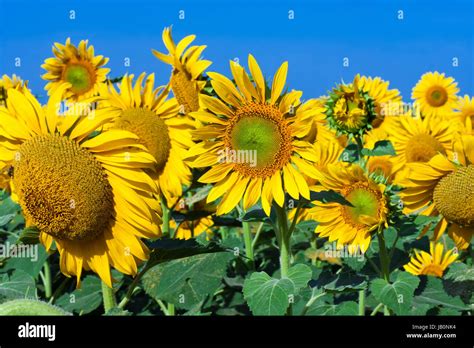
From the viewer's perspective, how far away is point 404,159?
236 inches

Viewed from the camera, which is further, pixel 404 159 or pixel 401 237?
pixel 404 159

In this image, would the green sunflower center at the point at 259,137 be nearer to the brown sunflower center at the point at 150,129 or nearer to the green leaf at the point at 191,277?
the green leaf at the point at 191,277

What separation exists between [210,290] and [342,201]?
77 cm

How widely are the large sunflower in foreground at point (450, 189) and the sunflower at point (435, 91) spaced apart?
6657 mm

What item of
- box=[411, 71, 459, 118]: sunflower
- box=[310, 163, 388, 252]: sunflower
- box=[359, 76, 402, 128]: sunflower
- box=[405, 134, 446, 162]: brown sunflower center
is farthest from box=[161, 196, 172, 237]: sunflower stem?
box=[411, 71, 459, 118]: sunflower

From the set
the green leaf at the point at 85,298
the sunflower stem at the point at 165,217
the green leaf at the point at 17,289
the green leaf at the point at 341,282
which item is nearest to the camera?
the green leaf at the point at 341,282

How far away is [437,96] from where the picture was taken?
33.7 feet

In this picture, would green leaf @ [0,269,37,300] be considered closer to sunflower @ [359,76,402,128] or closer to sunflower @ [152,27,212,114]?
sunflower @ [152,27,212,114]

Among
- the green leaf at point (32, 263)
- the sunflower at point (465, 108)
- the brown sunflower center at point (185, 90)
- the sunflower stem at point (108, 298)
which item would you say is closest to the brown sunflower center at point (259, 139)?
the sunflower stem at point (108, 298)

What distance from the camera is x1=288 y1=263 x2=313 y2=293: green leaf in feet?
8.73

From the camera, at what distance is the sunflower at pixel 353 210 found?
135 inches
